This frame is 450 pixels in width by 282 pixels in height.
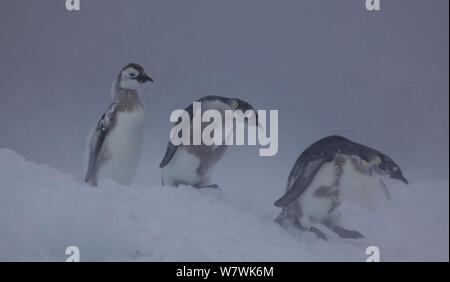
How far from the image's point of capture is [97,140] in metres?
2.21

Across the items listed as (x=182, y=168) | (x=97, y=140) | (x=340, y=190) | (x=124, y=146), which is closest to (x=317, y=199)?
(x=340, y=190)

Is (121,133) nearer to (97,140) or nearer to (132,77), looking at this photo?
(97,140)

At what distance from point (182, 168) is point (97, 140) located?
1.36 ft

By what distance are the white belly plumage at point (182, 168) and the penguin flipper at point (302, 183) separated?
0.45 meters

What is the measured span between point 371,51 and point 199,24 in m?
1.08

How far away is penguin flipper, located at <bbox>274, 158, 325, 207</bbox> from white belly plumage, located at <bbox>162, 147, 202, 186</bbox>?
451 millimetres

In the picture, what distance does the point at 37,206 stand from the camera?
1.50 m

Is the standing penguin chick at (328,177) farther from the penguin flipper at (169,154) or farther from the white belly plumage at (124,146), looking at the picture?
the white belly plumage at (124,146)

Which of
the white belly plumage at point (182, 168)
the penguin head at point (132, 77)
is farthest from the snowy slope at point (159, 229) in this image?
the penguin head at point (132, 77)

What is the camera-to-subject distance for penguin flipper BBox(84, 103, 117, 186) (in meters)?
2.18

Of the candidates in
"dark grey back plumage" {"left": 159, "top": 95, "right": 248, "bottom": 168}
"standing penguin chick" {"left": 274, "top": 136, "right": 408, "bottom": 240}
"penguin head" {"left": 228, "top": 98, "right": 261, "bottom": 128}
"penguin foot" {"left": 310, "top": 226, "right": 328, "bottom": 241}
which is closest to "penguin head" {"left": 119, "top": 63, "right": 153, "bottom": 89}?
"dark grey back plumage" {"left": 159, "top": 95, "right": 248, "bottom": 168}

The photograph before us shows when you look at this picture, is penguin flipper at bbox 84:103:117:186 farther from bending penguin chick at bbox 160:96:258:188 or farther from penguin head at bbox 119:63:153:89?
bending penguin chick at bbox 160:96:258:188
